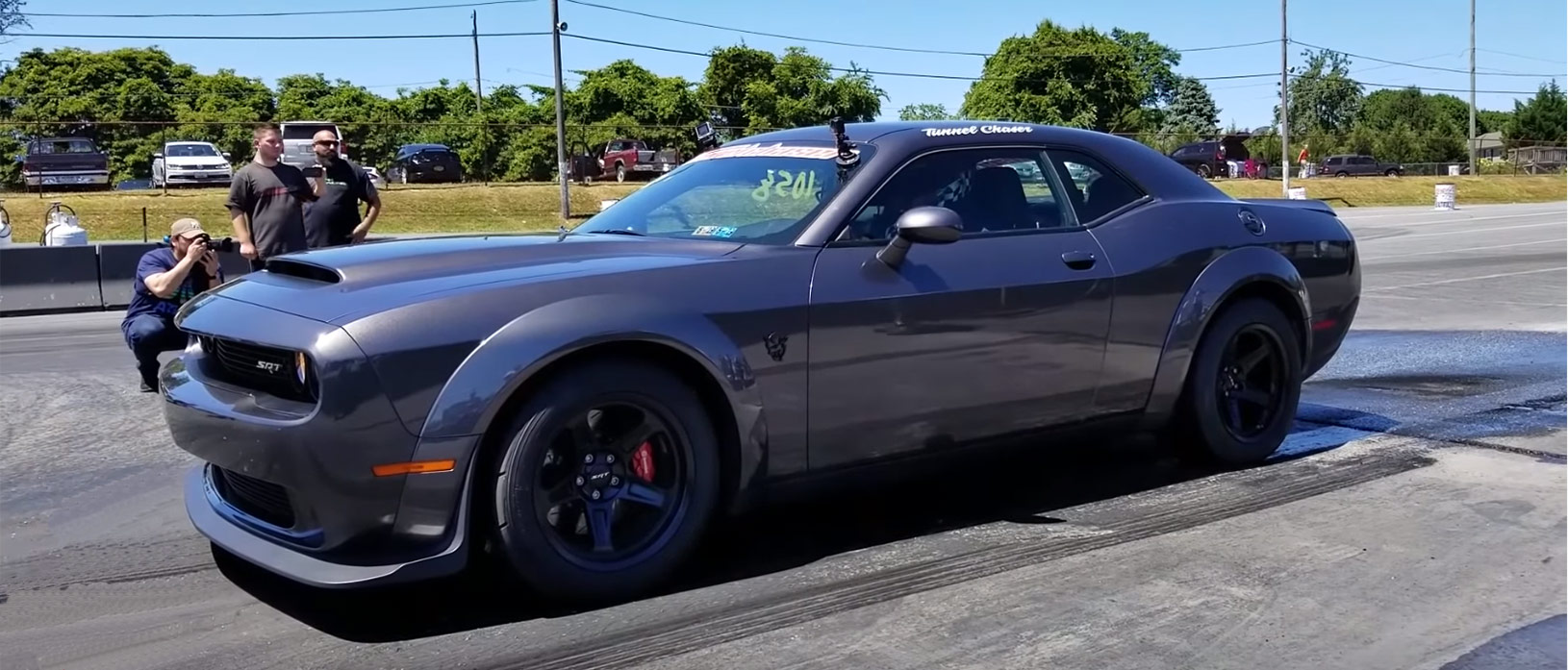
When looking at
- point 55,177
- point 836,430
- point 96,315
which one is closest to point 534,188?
point 55,177

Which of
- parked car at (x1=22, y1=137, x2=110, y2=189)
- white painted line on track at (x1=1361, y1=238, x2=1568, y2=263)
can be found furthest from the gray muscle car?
parked car at (x1=22, y1=137, x2=110, y2=189)

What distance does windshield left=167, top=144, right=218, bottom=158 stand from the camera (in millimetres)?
33250

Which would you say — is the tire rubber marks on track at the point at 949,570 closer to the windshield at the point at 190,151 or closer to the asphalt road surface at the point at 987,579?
the asphalt road surface at the point at 987,579

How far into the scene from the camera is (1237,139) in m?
55.5

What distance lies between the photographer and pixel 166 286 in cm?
734

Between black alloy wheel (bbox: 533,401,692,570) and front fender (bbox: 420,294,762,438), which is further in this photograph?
black alloy wheel (bbox: 533,401,692,570)

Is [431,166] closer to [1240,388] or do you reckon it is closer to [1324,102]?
[1240,388]

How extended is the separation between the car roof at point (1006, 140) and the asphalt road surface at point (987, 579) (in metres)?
1.16

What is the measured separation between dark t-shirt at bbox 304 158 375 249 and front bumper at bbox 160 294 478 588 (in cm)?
415

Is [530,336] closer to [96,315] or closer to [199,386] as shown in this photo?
[199,386]

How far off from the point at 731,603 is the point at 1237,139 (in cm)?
5600

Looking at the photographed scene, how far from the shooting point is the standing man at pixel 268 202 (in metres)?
7.45

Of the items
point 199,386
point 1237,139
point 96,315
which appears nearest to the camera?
point 199,386

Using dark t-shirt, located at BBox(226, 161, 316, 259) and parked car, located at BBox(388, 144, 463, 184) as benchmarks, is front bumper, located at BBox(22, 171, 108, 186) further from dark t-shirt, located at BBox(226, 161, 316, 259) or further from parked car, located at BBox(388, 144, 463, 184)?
dark t-shirt, located at BBox(226, 161, 316, 259)
